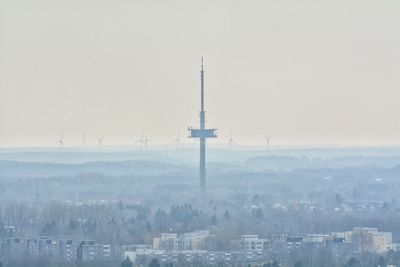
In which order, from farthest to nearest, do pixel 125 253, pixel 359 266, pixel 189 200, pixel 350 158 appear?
pixel 350 158 → pixel 189 200 → pixel 125 253 → pixel 359 266

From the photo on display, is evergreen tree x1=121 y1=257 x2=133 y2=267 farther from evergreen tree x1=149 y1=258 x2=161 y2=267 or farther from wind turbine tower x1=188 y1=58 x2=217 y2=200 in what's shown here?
wind turbine tower x1=188 y1=58 x2=217 y2=200

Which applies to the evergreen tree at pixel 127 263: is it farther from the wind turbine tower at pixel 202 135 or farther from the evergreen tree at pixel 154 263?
the wind turbine tower at pixel 202 135

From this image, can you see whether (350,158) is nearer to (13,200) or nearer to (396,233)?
(13,200)

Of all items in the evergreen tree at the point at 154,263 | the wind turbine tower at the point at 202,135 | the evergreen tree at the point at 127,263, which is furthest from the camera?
the wind turbine tower at the point at 202,135

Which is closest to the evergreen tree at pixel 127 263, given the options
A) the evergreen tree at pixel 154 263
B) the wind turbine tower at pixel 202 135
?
the evergreen tree at pixel 154 263

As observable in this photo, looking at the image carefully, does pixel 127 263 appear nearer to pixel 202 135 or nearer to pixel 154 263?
pixel 154 263

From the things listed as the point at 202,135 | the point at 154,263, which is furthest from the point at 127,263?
the point at 202,135

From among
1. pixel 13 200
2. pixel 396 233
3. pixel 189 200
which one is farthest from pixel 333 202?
pixel 396 233

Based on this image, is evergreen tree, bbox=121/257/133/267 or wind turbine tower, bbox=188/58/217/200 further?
wind turbine tower, bbox=188/58/217/200

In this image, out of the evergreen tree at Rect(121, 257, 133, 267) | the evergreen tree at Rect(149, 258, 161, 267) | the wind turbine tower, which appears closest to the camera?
the evergreen tree at Rect(149, 258, 161, 267)

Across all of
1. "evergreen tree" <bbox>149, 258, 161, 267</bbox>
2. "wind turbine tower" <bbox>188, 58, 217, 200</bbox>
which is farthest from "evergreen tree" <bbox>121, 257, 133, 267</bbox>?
"wind turbine tower" <bbox>188, 58, 217, 200</bbox>

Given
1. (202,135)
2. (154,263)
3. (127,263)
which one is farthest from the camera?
(202,135)
